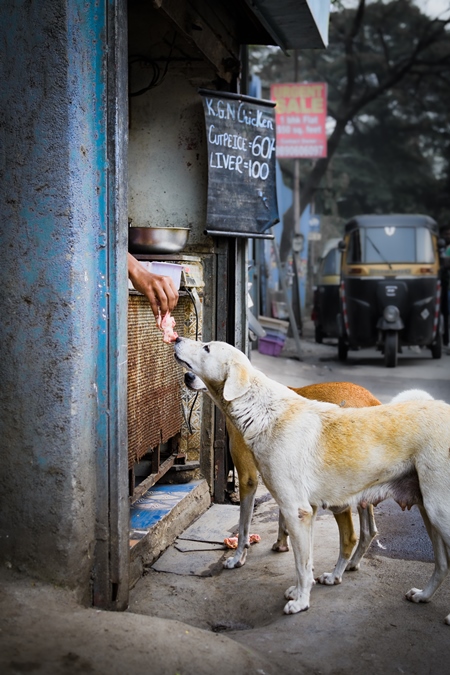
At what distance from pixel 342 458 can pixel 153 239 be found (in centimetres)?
210

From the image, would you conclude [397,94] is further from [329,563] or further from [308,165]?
[329,563]

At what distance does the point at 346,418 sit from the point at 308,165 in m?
33.8

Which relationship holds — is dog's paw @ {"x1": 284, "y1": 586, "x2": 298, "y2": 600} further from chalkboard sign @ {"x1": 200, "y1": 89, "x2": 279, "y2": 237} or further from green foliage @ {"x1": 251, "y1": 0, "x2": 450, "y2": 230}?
green foliage @ {"x1": 251, "y1": 0, "x2": 450, "y2": 230}


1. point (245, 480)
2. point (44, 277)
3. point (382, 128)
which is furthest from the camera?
point (382, 128)

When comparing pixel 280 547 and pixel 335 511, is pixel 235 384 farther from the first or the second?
pixel 280 547

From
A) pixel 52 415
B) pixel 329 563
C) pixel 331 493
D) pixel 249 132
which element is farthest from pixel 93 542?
pixel 249 132

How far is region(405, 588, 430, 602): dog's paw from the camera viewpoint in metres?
3.92

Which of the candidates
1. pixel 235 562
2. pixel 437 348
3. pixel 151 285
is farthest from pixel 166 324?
pixel 437 348

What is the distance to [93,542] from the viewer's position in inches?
140

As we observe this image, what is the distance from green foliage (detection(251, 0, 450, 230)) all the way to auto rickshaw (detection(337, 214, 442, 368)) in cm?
1759

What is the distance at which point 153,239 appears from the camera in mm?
5152

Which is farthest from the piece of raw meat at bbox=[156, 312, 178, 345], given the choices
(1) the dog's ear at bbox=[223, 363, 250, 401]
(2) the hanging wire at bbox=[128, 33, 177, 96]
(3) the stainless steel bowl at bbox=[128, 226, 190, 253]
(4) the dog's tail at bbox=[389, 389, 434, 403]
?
(2) the hanging wire at bbox=[128, 33, 177, 96]

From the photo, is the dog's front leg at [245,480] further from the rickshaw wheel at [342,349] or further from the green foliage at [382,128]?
the green foliage at [382,128]

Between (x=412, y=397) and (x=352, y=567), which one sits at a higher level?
(x=412, y=397)
